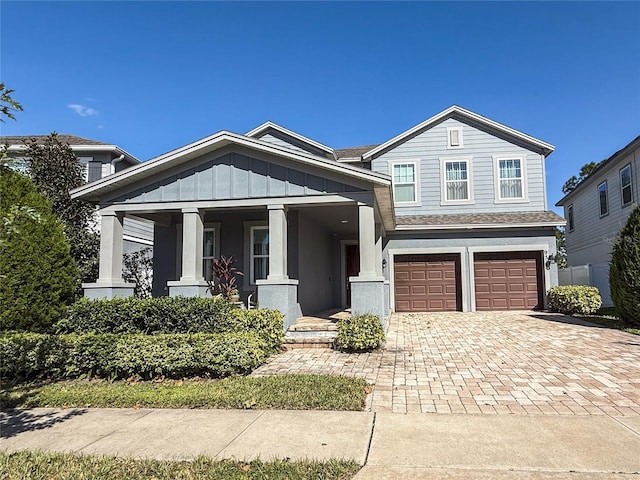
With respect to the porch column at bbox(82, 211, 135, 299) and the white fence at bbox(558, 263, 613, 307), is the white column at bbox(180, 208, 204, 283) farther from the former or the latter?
the white fence at bbox(558, 263, 613, 307)

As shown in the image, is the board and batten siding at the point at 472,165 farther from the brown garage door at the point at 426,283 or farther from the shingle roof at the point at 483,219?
the brown garage door at the point at 426,283

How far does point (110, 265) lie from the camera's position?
1005cm

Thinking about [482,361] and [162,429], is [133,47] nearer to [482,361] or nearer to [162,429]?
[162,429]

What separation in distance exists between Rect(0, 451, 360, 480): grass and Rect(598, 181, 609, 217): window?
18886mm

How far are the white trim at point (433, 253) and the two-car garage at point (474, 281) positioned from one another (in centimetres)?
10

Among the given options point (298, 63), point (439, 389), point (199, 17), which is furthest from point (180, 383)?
point (298, 63)

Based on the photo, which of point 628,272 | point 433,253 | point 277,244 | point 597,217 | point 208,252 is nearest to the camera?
point 277,244

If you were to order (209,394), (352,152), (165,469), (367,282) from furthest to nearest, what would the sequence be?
(352,152), (367,282), (209,394), (165,469)

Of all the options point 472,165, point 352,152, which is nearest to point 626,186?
point 472,165

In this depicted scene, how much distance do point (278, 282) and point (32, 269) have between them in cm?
484

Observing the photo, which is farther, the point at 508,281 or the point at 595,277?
the point at 595,277

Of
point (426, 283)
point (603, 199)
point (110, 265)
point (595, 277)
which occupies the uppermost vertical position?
point (603, 199)

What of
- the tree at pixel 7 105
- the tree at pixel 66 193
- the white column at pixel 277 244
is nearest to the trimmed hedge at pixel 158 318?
the white column at pixel 277 244

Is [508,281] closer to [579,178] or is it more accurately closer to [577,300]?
[577,300]
